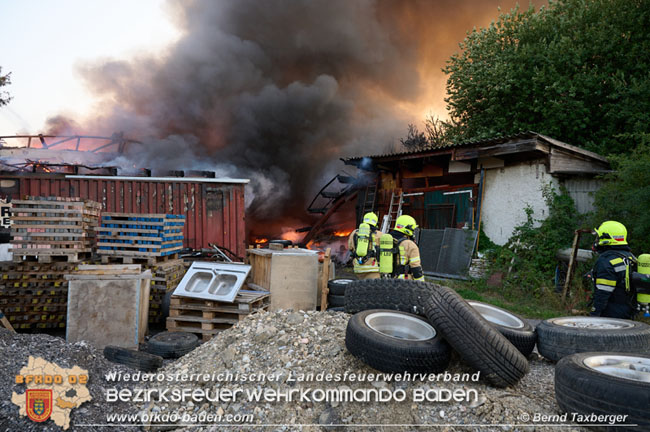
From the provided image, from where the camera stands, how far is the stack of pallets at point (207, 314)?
5906mm

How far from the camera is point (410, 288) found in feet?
13.4

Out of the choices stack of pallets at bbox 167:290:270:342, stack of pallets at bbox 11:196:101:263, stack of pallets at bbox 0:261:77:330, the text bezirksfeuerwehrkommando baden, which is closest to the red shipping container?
stack of pallets at bbox 11:196:101:263

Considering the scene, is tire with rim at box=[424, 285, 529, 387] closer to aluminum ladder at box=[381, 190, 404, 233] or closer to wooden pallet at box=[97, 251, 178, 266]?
wooden pallet at box=[97, 251, 178, 266]

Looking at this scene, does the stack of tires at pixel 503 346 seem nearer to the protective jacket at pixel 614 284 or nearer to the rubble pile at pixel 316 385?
→ the rubble pile at pixel 316 385

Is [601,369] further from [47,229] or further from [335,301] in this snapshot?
[47,229]

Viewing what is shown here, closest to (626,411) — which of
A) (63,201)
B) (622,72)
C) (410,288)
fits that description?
(410,288)

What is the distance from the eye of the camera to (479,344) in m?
3.01

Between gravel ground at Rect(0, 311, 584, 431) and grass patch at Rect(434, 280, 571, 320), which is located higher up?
gravel ground at Rect(0, 311, 584, 431)

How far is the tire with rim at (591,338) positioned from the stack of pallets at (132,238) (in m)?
6.44

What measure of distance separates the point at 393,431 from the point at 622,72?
48.9 feet

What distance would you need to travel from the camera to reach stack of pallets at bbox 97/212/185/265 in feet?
23.4

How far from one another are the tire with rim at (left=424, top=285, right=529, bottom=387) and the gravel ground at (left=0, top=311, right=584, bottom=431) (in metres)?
0.14

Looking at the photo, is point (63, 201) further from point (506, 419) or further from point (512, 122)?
point (512, 122)

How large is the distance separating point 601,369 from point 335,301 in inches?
160
